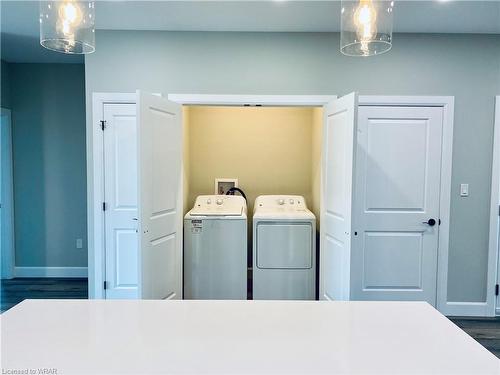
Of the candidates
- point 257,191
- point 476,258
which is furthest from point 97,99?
point 476,258

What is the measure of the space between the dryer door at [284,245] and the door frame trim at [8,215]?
10.3 ft

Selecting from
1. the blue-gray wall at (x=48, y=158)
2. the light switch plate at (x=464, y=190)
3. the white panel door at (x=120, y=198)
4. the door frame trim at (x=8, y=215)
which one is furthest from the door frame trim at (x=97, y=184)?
the light switch plate at (x=464, y=190)

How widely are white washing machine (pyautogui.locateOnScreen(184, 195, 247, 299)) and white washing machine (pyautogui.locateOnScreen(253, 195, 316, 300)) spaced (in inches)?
6.3

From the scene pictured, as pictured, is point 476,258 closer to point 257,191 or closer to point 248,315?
point 257,191

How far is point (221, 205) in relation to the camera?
390 cm

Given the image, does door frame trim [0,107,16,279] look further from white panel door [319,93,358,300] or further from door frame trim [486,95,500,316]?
door frame trim [486,95,500,316]

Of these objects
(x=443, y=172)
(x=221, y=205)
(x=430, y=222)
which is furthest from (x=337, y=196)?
(x=221, y=205)

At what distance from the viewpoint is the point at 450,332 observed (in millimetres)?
1048

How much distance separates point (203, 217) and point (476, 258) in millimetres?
2641

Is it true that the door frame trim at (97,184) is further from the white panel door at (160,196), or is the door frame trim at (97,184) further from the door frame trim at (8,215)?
the door frame trim at (8,215)

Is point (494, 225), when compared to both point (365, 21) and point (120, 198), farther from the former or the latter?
point (120, 198)

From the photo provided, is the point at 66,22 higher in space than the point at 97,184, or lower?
higher

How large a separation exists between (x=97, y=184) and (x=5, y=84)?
7.16 feet

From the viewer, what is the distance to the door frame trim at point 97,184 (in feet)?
10.4
